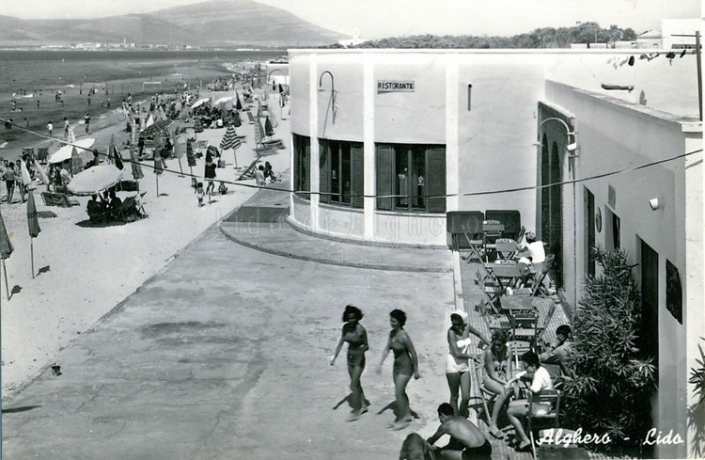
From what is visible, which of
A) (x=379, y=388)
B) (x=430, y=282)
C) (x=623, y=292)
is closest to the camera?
(x=623, y=292)

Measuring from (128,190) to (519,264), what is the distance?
1898 cm

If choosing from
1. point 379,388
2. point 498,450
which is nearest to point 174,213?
point 379,388

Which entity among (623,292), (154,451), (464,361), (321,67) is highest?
(321,67)

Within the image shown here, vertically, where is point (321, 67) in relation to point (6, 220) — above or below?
above

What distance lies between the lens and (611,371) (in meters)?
9.27

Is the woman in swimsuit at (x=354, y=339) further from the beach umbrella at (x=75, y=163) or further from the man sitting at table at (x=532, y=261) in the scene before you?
the beach umbrella at (x=75, y=163)

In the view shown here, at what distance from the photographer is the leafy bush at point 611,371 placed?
922 cm

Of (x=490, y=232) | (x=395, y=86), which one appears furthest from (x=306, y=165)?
(x=490, y=232)

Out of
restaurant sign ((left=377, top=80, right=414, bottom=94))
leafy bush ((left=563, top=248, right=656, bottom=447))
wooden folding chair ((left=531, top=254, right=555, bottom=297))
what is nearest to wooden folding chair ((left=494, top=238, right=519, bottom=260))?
wooden folding chair ((left=531, top=254, right=555, bottom=297))

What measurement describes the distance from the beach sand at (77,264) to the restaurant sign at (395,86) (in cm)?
362

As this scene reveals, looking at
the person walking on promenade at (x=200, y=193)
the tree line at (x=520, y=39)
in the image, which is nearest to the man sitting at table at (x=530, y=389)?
the tree line at (x=520, y=39)

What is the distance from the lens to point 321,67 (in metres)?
21.2

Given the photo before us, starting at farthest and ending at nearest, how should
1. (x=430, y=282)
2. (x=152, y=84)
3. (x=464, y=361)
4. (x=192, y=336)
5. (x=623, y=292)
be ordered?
(x=152, y=84) → (x=430, y=282) → (x=192, y=336) → (x=464, y=361) → (x=623, y=292)

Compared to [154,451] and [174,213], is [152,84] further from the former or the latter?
[154,451]
